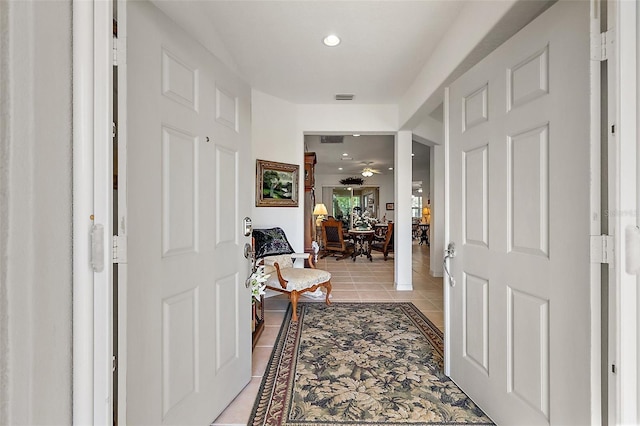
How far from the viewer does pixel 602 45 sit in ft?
3.30

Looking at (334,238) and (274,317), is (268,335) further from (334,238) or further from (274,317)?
(334,238)

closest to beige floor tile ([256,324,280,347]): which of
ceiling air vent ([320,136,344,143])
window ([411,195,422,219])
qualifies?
ceiling air vent ([320,136,344,143])

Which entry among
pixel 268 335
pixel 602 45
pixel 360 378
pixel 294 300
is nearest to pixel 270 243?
pixel 294 300

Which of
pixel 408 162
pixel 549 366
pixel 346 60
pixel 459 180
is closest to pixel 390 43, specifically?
pixel 346 60

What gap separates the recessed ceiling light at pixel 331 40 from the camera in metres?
2.56

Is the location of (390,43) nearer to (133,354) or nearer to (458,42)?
(458,42)

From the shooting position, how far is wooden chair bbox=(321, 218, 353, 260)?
756 centimetres

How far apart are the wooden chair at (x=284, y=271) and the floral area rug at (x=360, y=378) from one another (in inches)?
14.0

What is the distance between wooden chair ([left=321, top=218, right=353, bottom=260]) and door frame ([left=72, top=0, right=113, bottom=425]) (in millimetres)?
6677

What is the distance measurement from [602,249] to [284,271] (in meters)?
3.08

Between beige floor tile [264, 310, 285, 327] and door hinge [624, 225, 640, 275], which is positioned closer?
door hinge [624, 225, 640, 275]

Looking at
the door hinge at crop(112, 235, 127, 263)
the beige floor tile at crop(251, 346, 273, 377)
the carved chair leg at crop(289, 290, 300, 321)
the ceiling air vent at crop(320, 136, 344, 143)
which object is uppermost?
the ceiling air vent at crop(320, 136, 344, 143)

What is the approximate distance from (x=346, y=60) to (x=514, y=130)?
203 centimetres

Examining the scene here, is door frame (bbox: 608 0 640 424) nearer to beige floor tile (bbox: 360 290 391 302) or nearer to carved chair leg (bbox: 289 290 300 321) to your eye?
carved chair leg (bbox: 289 290 300 321)
